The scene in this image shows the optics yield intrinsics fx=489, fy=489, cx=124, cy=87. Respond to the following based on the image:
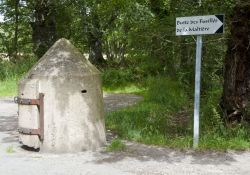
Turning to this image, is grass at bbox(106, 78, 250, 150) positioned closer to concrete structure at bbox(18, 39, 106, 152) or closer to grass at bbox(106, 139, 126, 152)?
grass at bbox(106, 139, 126, 152)

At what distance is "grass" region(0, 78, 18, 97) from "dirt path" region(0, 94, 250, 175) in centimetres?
830

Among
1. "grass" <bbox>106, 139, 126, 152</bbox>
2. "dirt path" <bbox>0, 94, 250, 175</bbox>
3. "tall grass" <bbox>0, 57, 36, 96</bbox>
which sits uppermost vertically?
"tall grass" <bbox>0, 57, 36, 96</bbox>

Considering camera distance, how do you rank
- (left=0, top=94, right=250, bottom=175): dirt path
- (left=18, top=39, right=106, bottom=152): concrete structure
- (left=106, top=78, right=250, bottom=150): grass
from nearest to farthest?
(left=0, top=94, right=250, bottom=175): dirt path → (left=18, top=39, right=106, bottom=152): concrete structure → (left=106, top=78, right=250, bottom=150): grass

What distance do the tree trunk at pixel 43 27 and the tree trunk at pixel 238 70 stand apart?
11370 mm

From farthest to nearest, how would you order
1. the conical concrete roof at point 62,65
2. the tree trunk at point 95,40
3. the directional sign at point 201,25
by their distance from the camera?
the tree trunk at point 95,40 → the conical concrete roof at point 62,65 → the directional sign at point 201,25

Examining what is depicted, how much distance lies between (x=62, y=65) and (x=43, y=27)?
11.8 meters

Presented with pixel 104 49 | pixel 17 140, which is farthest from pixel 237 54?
pixel 104 49

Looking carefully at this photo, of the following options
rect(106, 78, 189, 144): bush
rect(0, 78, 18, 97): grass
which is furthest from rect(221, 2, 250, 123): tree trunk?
rect(0, 78, 18, 97): grass

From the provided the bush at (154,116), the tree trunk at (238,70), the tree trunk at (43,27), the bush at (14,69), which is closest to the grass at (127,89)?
the bush at (154,116)

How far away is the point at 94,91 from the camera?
7.64m

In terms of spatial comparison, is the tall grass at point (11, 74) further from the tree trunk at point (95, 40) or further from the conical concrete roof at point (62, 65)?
the conical concrete roof at point (62, 65)

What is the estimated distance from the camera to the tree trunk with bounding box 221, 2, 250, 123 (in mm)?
8328

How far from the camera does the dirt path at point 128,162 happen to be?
20.6ft

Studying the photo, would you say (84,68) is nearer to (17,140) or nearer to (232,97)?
(17,140)
